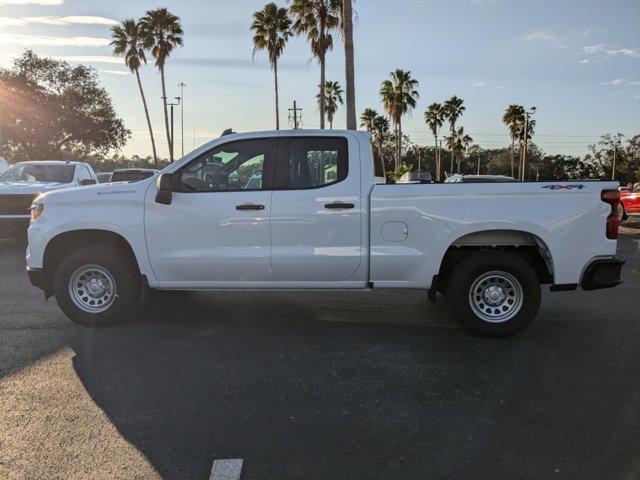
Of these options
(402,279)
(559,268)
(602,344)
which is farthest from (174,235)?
(602,344)

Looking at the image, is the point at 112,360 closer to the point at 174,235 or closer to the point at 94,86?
the point at 174,235

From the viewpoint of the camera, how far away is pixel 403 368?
4.69 m

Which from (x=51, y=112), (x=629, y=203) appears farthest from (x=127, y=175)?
(x=51, y=112)

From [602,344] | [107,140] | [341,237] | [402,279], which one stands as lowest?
[602,344]

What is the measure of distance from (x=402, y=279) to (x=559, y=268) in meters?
1.49

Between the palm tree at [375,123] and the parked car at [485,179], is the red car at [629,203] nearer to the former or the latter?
the parked car at [485,179]

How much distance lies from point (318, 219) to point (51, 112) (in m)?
40.2

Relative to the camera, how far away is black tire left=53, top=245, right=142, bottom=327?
582cm

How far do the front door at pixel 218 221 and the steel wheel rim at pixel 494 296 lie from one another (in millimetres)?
2043

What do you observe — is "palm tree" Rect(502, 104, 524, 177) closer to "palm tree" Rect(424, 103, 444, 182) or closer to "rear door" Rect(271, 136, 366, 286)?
"palm tree" Rect(424, 103, 444, 182)

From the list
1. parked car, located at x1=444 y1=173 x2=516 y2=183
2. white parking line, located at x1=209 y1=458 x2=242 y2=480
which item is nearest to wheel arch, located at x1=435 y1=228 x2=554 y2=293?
parked car, located at x1=444 y1=173 x2=516 y2=183

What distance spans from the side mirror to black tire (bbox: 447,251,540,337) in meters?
2.91

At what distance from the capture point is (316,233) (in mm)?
5496

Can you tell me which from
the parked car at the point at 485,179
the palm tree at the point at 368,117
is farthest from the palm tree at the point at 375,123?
the parked car at the point at 485,179
